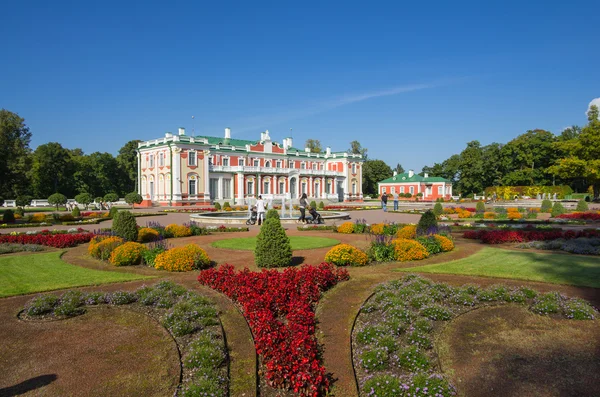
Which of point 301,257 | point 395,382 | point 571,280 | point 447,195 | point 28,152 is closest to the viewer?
point 395,382

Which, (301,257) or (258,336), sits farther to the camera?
(301,257)

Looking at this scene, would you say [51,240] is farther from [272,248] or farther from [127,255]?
[272,248]

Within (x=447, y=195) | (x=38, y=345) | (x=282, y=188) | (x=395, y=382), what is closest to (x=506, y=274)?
(x=395, y=382)

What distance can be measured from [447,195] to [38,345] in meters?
71.0

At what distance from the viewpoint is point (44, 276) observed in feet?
29.1

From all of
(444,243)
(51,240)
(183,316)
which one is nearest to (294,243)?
(444,243)

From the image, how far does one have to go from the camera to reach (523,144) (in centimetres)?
6488

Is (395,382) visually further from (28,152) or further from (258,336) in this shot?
(28,152)

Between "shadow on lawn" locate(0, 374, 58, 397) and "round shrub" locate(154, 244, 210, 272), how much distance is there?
508 centimetres

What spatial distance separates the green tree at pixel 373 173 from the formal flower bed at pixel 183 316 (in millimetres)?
76858

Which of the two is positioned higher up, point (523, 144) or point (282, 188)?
point (523, 144)

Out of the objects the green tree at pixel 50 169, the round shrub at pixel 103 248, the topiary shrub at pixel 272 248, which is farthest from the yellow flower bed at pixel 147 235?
the green tree at pixel 50 169

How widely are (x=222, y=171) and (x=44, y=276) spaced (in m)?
42.9

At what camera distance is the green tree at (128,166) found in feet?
210
